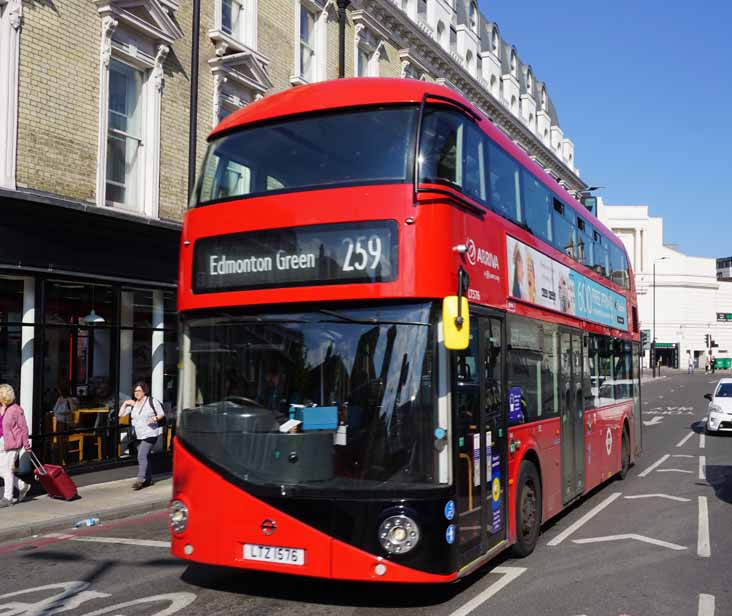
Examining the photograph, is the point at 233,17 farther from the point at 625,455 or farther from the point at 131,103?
the point at 625,455

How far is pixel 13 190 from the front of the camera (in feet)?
40.8

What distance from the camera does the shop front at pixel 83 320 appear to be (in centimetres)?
1272

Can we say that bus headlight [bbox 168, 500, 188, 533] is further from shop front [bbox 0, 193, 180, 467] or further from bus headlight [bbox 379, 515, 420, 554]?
shop front [bbox 0, 193, 180, 467]

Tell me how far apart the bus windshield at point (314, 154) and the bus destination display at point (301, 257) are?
1.29 feet

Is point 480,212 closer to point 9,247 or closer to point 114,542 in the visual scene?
point 114,542

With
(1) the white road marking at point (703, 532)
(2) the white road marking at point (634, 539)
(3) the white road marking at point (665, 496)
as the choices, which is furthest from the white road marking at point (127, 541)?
(3) the white road marking at point (665, 496)

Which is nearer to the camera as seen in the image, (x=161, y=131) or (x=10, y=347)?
(x=10, y=347)

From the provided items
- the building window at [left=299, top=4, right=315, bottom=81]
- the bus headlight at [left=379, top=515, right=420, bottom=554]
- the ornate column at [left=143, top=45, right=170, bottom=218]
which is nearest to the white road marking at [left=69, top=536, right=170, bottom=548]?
the bus headlight at [left=379, top=515, right=420, bottom=554]

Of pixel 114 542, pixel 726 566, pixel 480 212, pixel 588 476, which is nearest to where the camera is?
pixel 480 212

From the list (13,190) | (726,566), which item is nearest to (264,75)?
(13,190)

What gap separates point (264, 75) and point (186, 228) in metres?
12.7

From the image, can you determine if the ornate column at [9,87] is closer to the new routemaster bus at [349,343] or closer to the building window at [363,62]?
the new routemaster bus at [349,343]

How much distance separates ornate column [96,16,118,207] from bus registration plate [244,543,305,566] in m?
9.91

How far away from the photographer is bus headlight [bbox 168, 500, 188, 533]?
6.28 m
